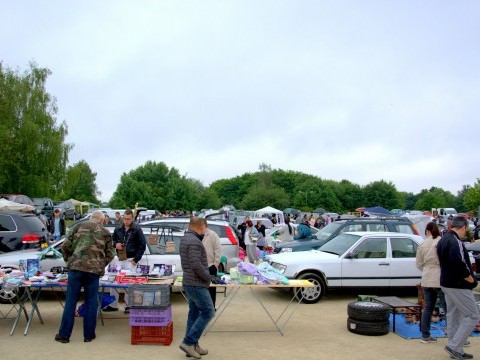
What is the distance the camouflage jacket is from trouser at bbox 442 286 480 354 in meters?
4.74

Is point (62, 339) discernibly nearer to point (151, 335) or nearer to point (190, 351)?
point (151, 335)

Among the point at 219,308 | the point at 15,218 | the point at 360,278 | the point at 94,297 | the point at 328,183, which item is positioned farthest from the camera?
the point at 328,183

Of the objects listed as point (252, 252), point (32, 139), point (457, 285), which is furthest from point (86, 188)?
point (457, 285)

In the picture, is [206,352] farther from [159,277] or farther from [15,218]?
[15,218]

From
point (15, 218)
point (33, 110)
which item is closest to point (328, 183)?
point (33, 110)

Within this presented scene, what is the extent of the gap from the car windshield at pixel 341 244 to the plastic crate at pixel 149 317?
195 inches

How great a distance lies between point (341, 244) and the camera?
11.2 m

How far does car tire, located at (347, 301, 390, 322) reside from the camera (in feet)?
25.2

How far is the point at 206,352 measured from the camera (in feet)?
21.5

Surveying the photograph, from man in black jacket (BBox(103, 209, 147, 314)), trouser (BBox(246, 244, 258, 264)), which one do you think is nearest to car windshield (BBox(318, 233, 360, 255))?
man in black jacket (BBox(103, 209, 147, 314))

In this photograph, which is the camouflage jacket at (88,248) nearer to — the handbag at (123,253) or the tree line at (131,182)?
the handbag at (123,253)

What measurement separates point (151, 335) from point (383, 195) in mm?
98031

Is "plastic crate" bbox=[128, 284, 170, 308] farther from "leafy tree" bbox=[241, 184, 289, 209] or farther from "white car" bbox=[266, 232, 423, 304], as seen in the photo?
"leafy tree" bbox=[241, 184, 289, 209]

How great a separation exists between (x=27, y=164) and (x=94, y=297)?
33.1 meters
